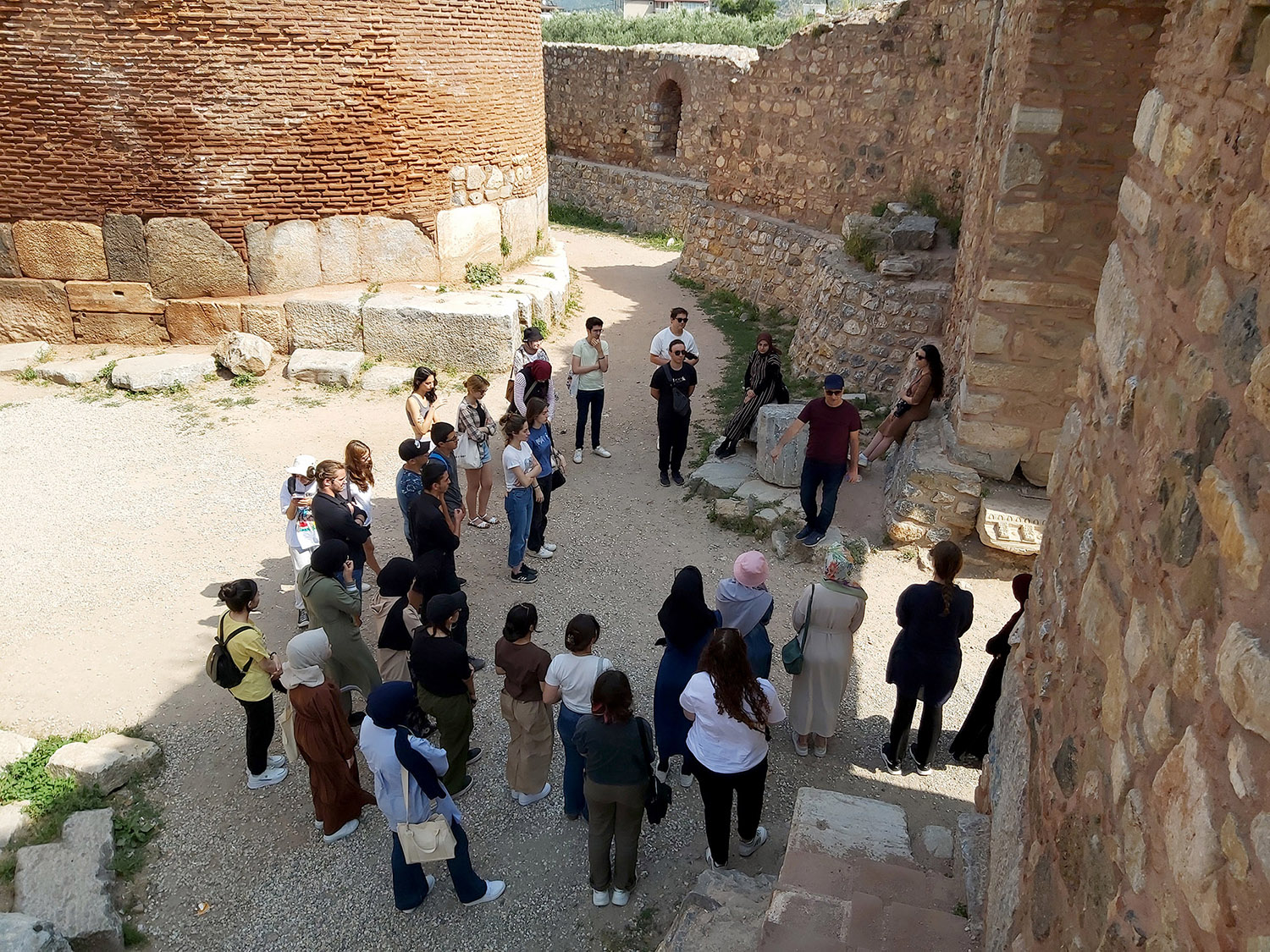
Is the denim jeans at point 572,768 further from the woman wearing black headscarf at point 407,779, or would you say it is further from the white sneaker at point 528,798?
the woman wearing black headscarf at point 407,779

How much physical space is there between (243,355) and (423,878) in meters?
8.44

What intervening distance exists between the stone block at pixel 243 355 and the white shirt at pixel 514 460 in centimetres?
579

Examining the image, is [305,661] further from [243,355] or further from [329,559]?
[243,355]

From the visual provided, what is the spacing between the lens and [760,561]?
16.6 feet

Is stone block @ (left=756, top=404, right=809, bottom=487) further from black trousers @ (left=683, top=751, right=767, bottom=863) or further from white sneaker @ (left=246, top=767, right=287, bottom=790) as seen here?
white sneaker @ (left=246, top=767, right=287, bottom=790)

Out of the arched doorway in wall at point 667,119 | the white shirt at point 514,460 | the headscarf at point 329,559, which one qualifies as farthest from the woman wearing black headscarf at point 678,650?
→ the arched doorway in wall at point 667,119

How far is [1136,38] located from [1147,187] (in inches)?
149

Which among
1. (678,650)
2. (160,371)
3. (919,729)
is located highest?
(678,650)

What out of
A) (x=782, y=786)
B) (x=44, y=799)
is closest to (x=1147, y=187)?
(x=782, y=786)

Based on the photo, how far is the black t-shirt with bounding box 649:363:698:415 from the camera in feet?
27.3

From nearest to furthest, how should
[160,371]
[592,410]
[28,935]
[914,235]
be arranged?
[28,935] → [592,410] → [914,235] → [160,371]

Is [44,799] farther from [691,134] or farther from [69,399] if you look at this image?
[691,134]

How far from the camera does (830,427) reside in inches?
280

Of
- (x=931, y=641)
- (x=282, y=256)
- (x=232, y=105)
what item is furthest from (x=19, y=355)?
(x=931, y=641)
